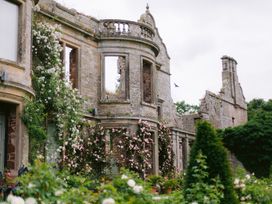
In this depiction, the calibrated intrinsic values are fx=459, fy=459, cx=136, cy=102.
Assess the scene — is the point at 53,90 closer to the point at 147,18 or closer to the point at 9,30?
the point at 9,30

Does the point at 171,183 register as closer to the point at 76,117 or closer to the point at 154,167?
the point at 154,167

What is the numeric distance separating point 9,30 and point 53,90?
2.90m

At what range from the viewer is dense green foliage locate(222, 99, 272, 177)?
25.6m

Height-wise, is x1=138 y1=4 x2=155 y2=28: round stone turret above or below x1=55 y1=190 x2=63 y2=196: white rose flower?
above

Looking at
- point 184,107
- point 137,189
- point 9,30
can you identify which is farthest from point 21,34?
point 184,107

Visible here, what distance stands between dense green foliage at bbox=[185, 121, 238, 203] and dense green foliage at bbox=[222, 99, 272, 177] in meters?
17.6

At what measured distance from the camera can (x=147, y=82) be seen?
20891 millimetres

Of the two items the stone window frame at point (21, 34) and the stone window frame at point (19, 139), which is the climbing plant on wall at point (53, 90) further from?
the stone window frame at point (19, 139)

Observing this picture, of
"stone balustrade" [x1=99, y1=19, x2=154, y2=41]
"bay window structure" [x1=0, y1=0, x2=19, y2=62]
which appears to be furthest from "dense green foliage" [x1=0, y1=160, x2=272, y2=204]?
"stone balustrade" [x1=99, y1=19, x2=154, y2=41]

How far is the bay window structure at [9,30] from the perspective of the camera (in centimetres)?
1240

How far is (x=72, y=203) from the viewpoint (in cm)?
469

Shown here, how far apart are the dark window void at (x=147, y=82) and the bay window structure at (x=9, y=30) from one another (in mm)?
8766

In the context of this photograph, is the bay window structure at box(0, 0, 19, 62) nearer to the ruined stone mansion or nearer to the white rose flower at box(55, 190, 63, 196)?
the ruined stone mansion

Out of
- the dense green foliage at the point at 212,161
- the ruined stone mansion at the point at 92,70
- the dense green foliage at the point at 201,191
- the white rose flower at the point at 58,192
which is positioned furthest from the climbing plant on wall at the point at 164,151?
the white rose flower at the point at 58,192
